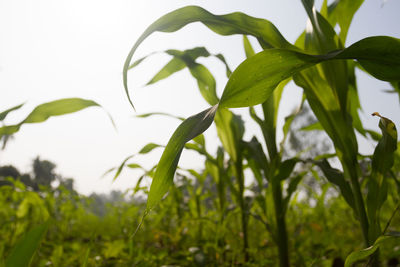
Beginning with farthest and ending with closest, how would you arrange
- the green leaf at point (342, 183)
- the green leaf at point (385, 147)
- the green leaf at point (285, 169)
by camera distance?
the green leaf at point (285, 169)
the green leaf at point (342, 183)
the green leaf at point (385, 147)

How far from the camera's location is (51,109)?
0.71 meters

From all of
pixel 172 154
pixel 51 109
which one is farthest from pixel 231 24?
pixel 51 109

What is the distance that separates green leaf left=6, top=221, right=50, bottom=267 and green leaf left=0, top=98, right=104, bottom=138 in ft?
1.20

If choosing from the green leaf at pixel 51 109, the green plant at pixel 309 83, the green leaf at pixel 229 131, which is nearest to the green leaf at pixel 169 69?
the green plant at pixel 309 83

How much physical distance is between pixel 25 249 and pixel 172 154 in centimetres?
26

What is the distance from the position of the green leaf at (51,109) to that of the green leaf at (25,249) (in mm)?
366

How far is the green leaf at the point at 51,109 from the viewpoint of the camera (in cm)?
70

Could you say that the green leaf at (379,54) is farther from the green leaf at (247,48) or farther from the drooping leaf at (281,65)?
the green leaf at (247,48)

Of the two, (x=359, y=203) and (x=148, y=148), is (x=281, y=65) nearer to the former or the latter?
(x=359, y=203)

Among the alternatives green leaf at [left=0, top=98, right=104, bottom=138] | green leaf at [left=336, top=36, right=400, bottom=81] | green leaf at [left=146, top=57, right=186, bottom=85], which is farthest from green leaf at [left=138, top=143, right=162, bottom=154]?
green leaf at [left=336, top=36, right=400, bottom=81]

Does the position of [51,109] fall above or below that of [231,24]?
below

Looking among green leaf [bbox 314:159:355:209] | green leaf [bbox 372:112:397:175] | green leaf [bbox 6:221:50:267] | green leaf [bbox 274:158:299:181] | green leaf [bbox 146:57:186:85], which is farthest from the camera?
green leaf [bbox 146:57:186:85]

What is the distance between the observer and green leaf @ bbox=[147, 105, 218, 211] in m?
0.42

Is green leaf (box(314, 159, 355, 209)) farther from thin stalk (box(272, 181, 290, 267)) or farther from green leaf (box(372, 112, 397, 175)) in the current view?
thin stalk (box(272, 181, 290, 267))
